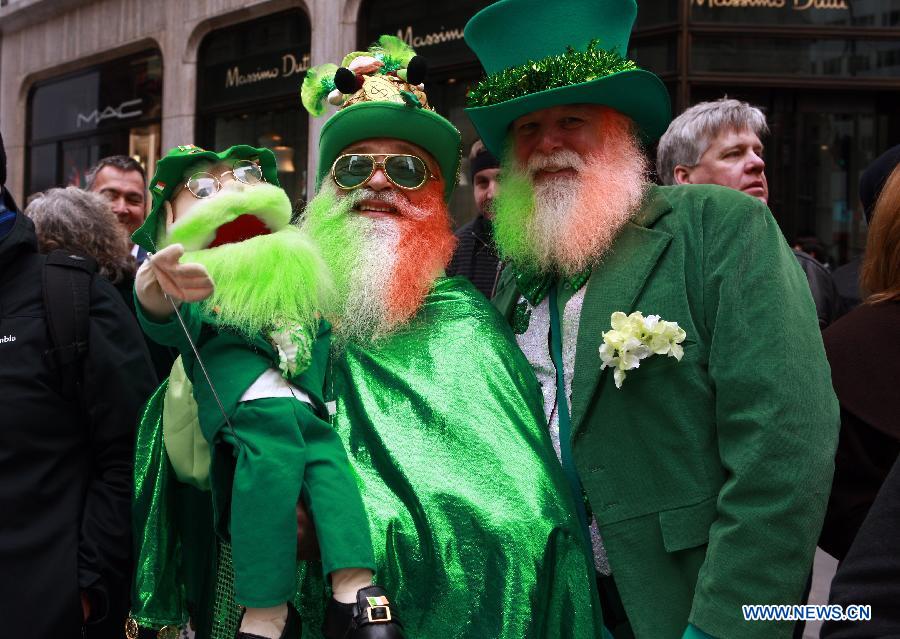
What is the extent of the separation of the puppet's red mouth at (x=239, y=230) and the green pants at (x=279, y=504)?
1.50 feet

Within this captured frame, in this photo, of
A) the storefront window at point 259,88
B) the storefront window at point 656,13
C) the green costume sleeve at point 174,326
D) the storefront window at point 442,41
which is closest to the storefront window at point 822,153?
the storefront window at point 656,13

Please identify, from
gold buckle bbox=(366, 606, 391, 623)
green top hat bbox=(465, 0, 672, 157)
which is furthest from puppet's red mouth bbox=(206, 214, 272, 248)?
gold buckle bbox=(366, 606, 391, 623)

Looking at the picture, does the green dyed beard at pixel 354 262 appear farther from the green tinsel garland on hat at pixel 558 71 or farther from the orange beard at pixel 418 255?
the green tinsel garland on hat at pixel 558 71

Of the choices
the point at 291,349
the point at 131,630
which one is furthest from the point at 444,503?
the point at 131,630

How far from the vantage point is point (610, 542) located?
2.32 m

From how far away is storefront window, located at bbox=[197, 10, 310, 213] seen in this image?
36.2 ft

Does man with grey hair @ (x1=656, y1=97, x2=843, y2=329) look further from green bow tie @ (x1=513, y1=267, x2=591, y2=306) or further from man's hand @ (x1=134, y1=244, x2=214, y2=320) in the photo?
man's hand @ (x1=134, y1=244, x2=214, y2=320)

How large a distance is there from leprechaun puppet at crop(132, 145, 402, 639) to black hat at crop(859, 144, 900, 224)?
2000mm

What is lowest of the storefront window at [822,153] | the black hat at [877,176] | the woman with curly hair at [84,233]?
the woman with curly hair at [84,233]

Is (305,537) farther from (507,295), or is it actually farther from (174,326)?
(507,295)

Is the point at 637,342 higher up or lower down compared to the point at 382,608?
higher up

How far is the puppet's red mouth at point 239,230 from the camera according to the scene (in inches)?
95.2

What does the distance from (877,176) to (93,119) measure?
13.7 metres

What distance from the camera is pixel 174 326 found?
7.44ft
